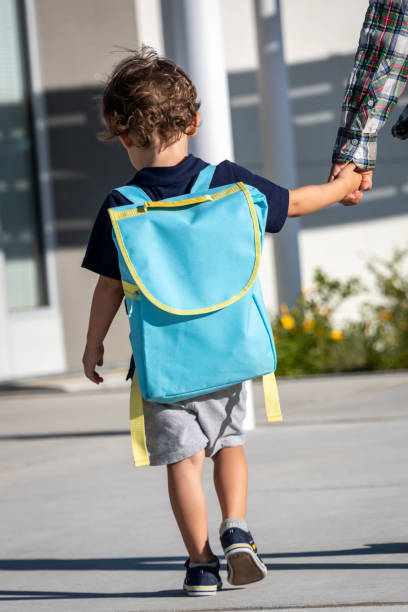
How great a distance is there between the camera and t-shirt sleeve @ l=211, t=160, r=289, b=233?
3053 mm

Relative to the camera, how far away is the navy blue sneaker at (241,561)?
289cm

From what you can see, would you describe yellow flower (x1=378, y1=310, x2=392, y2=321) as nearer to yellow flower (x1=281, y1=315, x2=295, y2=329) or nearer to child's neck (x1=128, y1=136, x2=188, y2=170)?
yellow flower (x1=281, y1=315, x2=295, y2=329)

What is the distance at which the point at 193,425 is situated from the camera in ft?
9.82

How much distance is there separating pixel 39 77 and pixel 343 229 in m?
4.13

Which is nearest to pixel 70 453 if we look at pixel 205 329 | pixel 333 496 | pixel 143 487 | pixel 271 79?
pixel 143 487

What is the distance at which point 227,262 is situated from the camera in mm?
2893

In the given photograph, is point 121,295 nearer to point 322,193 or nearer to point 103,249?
point 103,249

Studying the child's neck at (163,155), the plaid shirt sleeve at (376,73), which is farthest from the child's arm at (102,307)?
the plaid shirt sleeve at (376,73)

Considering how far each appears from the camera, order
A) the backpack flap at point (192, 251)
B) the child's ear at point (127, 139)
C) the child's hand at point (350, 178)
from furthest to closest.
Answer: the child's hand at point (350, 178) < the child's ear at point (127, 139) < the backpack flap at point (192, 251)

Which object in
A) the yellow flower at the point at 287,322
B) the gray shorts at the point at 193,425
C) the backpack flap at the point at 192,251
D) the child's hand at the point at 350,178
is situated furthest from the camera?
the yellow flower at the point at 287,322

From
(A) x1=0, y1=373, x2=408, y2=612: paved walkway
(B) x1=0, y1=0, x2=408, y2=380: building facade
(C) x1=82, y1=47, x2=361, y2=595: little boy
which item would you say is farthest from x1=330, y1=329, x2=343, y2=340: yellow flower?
(C) x1=82, y1=47, x2=361, y2=595: little boy

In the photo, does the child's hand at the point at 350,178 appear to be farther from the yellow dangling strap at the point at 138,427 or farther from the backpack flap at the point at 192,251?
the yellow dangling strap at the point at 138,427

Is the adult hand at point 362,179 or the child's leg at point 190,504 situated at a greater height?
the adult hand at point 362,179

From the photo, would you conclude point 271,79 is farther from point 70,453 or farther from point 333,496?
point 333,496
